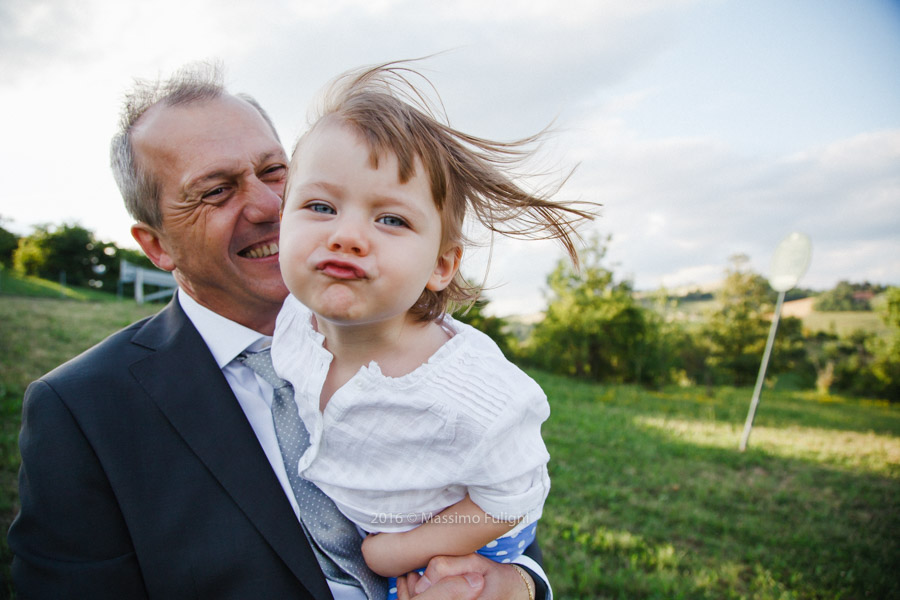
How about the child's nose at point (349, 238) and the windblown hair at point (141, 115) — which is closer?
the child's nose at point (349, 238)

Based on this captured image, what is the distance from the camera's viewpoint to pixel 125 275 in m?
22.7

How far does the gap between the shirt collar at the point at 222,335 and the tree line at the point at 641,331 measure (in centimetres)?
1003

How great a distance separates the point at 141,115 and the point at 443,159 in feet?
4.73

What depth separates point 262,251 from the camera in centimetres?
193

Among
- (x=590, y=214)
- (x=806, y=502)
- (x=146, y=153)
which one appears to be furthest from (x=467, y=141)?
(x=806, y=502)

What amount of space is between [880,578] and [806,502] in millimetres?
1852

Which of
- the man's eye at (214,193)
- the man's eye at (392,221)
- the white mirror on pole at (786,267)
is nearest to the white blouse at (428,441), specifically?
the man's eye at (392,221)

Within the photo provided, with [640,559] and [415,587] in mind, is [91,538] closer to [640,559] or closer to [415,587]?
[415,587]

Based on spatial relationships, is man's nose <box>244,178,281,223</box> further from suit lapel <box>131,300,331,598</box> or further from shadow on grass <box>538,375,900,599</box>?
shadow on grass <box>538,375,900,599</box>

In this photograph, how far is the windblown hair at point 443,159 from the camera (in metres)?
1.26

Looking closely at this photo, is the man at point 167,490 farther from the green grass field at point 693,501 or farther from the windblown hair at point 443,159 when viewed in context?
the green grass field at point 693,501

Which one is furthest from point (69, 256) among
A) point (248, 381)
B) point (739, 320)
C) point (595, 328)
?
point (739, 320)

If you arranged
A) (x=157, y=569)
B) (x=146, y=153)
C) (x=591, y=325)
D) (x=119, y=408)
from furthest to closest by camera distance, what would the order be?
1. (x=591, y=325)
2. (x=146, y=153)
3. (x=119, y=408)
4. (x=157, y=569)

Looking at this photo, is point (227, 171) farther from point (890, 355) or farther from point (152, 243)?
point (890, 355)
